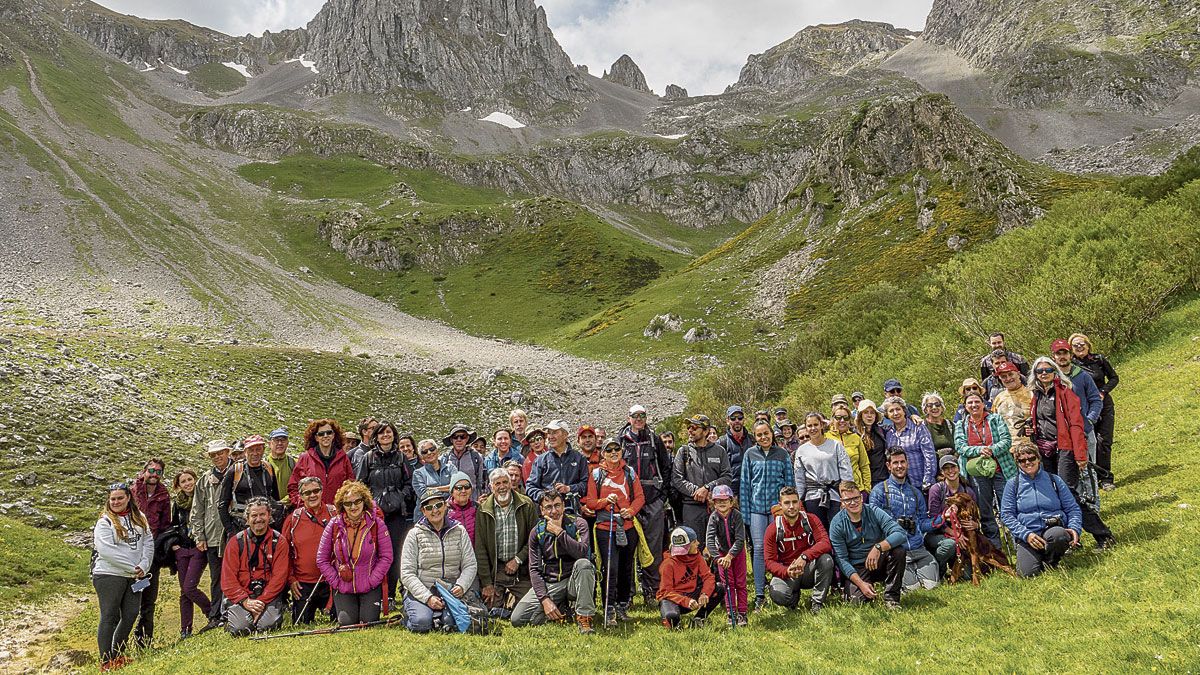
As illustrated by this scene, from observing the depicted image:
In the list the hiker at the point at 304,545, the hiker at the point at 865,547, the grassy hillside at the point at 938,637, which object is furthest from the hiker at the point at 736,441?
the hiker at the point at 304,545

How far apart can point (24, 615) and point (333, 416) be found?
3008 centimetres

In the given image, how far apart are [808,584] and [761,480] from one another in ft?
7.21

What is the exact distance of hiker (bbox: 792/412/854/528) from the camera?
12.2 meters

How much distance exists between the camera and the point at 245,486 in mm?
13094

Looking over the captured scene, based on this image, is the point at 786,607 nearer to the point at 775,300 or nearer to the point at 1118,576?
the point at 1118,576

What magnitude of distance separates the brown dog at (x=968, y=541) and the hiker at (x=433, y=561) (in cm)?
928

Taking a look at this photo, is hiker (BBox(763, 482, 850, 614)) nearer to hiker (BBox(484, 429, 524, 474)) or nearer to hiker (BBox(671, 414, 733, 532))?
hiker (BBox(671, 414, 733, 532))

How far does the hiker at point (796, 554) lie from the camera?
36.6 feet

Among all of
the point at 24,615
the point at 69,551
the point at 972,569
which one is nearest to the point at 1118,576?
the point at 972,569

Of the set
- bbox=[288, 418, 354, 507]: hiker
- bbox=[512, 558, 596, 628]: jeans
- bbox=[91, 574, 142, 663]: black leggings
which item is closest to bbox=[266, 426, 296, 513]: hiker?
bbox=[288, 418, 354, 507]: hiker

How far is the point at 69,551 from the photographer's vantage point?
61.9 feet

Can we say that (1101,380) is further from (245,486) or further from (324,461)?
(245,486)

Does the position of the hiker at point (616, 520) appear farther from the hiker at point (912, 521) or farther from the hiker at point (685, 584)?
the hiker at point (912, 521)

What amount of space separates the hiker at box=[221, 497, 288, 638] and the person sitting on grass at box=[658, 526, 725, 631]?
7.54 meters
